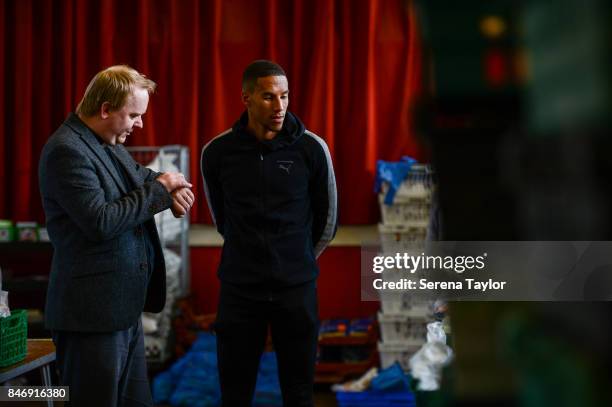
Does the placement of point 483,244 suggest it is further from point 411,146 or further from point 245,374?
point 411,146

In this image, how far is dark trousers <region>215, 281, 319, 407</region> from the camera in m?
2.46

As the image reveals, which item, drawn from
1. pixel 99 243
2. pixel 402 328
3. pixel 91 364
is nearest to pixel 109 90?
pixel 99 243

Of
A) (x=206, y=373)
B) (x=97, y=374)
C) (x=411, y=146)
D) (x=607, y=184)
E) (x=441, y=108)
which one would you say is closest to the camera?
(x=607, y=184)

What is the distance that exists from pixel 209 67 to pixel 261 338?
2.43 meters

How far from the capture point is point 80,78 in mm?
4457

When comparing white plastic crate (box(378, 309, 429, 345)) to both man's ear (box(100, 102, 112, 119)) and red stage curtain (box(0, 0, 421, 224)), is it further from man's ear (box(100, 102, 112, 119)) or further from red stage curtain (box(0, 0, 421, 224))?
man's ear (box(100, 102, 112, 119))

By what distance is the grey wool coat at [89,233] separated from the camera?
1.84 m

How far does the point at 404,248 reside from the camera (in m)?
3.98

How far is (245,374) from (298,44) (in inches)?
98.0

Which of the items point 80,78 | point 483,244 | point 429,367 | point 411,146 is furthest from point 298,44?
point 483,244

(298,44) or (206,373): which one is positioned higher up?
(298,44)

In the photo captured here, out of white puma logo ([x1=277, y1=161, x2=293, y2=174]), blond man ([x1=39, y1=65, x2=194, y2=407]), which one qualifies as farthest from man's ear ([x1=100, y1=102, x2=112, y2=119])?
white puma logo ([x1=277, y1=161, x2=293, y2=174])

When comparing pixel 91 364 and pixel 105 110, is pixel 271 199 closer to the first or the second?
pixel 105 110

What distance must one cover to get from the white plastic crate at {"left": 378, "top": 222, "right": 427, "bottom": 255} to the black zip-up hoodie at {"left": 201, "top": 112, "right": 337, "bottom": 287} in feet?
4.51
